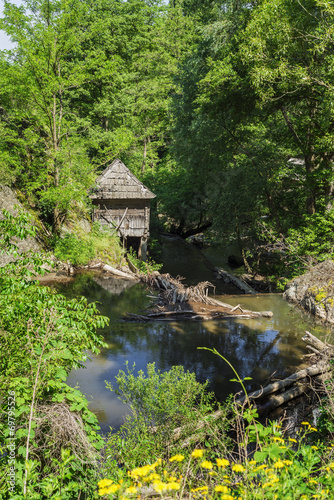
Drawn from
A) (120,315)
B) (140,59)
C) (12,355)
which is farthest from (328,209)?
(140,59)

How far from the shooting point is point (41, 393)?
3832mm

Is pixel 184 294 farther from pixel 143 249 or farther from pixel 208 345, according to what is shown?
pixel 143 249

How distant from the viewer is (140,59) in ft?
109

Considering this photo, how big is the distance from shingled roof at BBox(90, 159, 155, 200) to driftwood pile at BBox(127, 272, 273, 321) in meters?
7.63

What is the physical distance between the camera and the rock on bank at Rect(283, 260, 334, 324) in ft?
24.7

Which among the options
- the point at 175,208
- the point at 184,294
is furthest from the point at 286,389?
the point at 175,208

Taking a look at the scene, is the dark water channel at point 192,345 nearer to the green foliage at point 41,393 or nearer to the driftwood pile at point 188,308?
the driftwood pile at point 188,308

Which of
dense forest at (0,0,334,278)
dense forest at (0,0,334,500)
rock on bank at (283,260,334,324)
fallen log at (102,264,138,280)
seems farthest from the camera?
fallen log at (102,264,138,280)

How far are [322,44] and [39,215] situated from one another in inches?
555

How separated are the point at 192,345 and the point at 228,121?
11.4m

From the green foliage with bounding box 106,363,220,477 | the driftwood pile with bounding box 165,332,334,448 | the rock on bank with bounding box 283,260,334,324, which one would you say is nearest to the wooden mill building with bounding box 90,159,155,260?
the rock on bank with bounding box 283,260,334,324

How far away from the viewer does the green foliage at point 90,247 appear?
17.4 m

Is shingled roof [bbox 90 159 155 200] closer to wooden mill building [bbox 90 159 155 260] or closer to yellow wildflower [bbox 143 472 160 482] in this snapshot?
wooden mill building [bbox 90 159 155 260]

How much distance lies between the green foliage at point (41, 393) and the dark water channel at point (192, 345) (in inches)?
111
